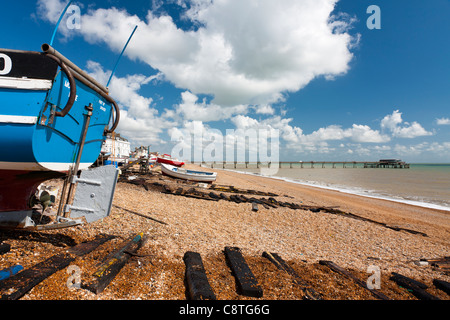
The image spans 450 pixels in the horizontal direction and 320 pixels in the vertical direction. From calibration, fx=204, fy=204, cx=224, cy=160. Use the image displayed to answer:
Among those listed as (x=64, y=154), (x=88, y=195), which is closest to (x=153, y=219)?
(x=88, y=195)

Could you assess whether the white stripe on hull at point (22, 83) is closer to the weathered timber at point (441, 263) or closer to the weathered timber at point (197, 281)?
the weathered timber at point (197, 281)

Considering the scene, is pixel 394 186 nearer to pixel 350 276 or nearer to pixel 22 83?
pixel 350 276

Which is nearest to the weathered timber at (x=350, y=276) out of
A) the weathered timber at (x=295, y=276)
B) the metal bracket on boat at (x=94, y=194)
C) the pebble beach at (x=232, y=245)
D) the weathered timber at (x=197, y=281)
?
the pebble beach at (x=232, y=245)

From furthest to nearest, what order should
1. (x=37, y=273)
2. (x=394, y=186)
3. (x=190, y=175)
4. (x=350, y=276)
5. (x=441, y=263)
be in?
(x=394, y=186), (x=190, y=175), (x=441, y=263), (x=350, y=276), (x=37, y=273)

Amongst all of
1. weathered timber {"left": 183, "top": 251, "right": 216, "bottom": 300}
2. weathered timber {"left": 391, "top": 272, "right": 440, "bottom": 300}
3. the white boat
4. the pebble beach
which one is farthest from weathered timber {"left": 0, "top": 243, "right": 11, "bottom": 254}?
the white boat

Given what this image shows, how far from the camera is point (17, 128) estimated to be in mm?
3857

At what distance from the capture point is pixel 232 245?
5699 millimetres

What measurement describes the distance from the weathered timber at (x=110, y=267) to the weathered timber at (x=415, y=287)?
5.79 metres

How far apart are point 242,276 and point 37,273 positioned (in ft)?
10.9

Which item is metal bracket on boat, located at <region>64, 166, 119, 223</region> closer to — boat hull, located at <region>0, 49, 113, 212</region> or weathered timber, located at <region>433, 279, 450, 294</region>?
boat hull, located at <region>0, 49, 113, 212</region>

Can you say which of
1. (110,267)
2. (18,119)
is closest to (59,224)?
(110,267)

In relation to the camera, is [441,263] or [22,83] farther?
[441,263]

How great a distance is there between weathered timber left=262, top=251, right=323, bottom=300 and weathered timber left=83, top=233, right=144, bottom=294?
312 centimetres

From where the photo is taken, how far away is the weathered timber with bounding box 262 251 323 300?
140 inches
